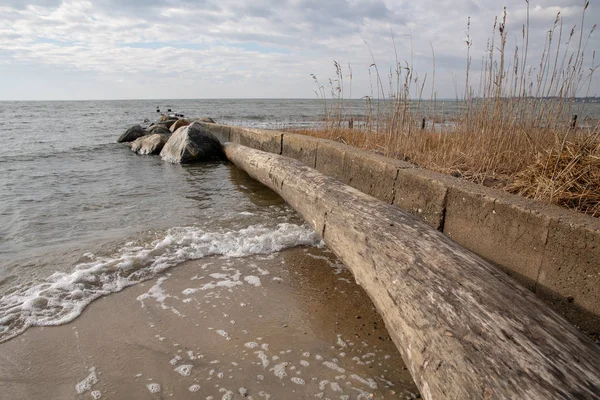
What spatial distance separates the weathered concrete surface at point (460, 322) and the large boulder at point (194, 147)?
22.5 ft

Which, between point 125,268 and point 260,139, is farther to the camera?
point 260,139

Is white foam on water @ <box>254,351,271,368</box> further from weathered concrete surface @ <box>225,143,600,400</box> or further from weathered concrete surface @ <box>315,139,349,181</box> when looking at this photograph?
weathered concrete surface @ <box>315,139,349,181</box>

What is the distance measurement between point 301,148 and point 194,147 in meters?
4.01

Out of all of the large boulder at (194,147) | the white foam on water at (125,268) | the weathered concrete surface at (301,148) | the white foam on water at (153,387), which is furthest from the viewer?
the large boulder at (194,147)

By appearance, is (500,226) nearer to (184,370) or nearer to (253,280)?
(253,280)

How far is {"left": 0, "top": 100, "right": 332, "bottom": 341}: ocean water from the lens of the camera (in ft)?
9.12

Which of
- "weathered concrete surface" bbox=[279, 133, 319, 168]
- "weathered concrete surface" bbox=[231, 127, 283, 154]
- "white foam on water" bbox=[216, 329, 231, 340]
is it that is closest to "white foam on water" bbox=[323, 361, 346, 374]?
"white foam on water" bbox=[216, 329, 231, 340]

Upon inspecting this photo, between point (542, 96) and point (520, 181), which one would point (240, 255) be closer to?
point (520, 181)

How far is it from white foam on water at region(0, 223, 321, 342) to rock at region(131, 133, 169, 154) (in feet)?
22.5

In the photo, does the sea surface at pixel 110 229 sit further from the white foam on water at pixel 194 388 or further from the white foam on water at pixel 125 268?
the white foam on water at pixel 194 388

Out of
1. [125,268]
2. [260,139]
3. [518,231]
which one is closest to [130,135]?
[260,139]

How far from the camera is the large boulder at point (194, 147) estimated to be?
8664 mm

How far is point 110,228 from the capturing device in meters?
4.18

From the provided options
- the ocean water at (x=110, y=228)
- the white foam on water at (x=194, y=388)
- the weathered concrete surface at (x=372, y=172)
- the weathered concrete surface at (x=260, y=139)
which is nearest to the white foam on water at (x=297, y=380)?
the white foam on water at (x=194, y=388)
